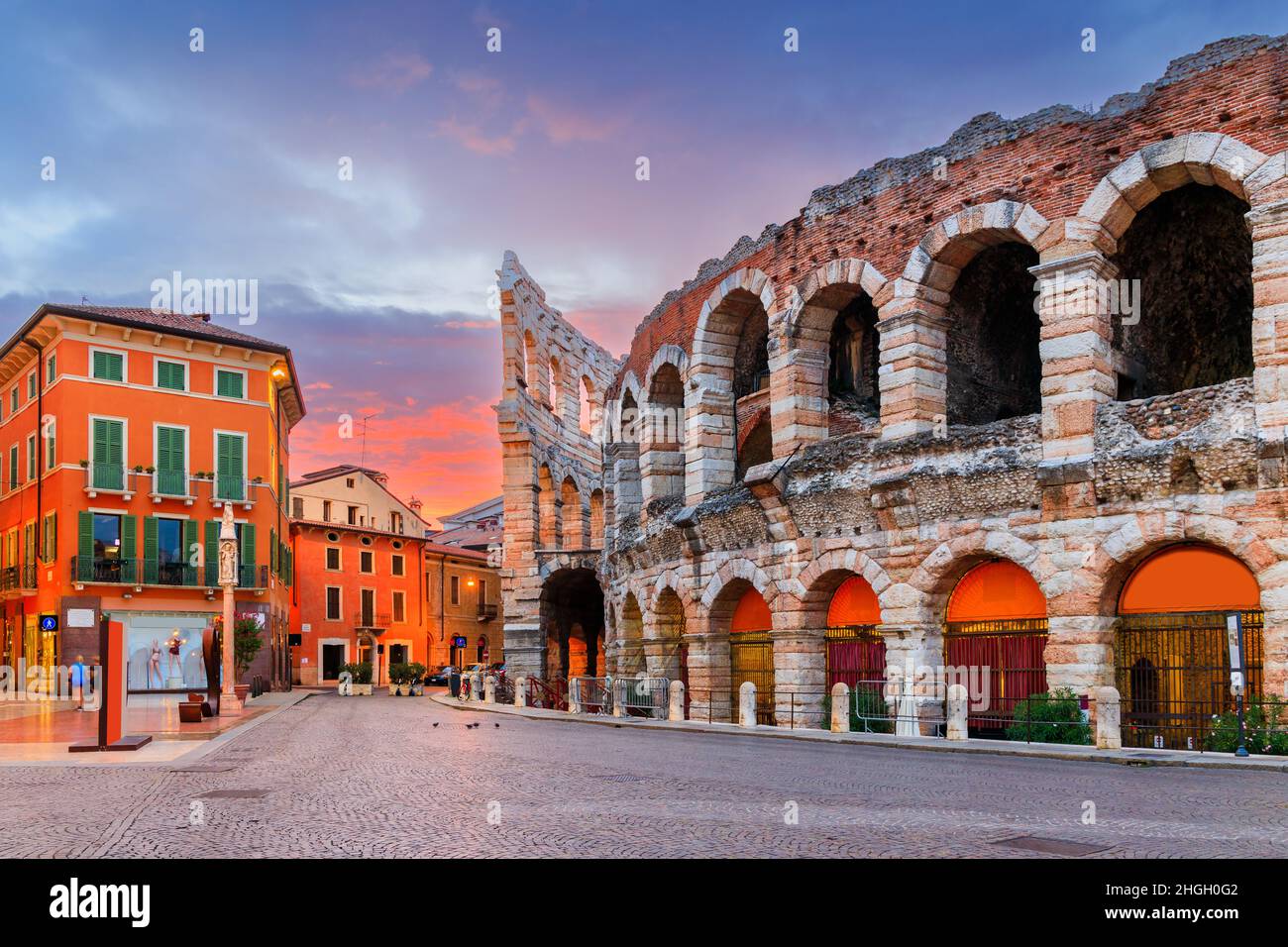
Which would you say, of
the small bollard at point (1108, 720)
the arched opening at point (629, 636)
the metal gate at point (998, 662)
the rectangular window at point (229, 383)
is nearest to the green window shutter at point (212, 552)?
the rectangular window at point (229, 383)

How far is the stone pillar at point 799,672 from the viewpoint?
24359 mm

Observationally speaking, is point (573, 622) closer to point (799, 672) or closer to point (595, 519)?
point (595, 519)

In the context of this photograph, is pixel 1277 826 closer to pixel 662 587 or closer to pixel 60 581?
pixel 662 587

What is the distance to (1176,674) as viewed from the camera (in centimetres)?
1895

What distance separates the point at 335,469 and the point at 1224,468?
51529mm

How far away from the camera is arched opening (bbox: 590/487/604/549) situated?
50781mm

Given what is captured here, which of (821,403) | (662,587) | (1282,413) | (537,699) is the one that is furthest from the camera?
(537,699)

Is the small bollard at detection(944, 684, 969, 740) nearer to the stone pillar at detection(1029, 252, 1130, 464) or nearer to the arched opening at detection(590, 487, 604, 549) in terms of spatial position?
the stone pillar at detection(1029, 252, 1130, 464)

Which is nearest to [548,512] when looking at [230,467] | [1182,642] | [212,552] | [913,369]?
[230,467]

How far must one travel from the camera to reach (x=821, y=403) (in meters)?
25.6

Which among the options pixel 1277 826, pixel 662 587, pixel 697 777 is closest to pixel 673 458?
pixel 662 587

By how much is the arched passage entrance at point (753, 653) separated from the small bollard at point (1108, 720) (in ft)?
31.1

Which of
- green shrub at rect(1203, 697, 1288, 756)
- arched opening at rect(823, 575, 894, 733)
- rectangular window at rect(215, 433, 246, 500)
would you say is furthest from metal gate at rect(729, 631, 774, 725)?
rectangular window at rect(215, 433, 246, 500)

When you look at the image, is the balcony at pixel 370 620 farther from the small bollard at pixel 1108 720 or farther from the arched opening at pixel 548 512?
the small bollard at pixel 1108 720
